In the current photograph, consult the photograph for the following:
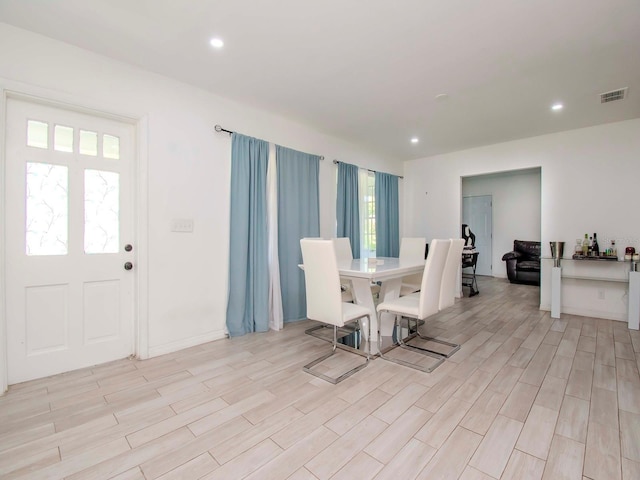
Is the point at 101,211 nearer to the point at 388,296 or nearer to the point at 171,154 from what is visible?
the point at 171,154

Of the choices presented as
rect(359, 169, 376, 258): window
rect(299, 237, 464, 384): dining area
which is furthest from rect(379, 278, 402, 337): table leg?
rect(359, 169, 376, 258): window

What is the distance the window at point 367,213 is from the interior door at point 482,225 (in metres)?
3.75

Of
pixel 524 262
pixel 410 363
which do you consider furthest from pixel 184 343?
pixel 524 262

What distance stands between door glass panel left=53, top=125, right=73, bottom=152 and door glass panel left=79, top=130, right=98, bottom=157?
0.24ft

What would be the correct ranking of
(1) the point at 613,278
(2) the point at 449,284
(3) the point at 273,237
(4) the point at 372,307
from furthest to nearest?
(1) the point at 613,278 → (3) the point at 273,237 → (4) the point at 372,307 → (2) the point at 449,284

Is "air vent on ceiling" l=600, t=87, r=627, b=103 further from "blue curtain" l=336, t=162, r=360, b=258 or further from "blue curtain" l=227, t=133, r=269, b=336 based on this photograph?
"blue curtain" l=227, t=133, r=269, b=336

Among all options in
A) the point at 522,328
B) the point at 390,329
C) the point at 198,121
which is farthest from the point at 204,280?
the point at 522,328

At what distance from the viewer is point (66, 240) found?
247cm

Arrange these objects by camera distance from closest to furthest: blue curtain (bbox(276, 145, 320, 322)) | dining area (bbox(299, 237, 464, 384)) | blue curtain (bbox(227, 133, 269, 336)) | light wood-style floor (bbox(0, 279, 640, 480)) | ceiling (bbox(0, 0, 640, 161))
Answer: light wood-style floor (bbox(0, 279, 640, 480))
ceiling (bbox(0, 0, 640, 161))
dining area (bbox(299, 237, 464, 384))
blue curtain (bbox(227, 133, 269, 336))
blue curtain (bbox(276, 145, 320, 322))

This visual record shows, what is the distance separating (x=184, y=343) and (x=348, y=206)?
296 centimetres

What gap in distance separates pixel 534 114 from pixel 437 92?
154cm

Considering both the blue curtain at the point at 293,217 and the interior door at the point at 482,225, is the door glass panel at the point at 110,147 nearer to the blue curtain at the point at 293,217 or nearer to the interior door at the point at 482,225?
the blue curtain at the point at 293,217

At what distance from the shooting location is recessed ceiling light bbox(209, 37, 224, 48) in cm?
233

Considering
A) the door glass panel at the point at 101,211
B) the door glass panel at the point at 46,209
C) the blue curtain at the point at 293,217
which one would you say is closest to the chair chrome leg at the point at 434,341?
the blue curtain at the point at 293,217
